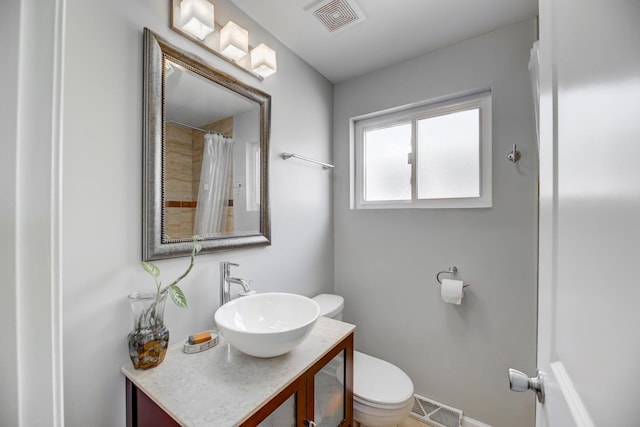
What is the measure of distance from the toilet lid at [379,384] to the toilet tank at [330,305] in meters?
0.31

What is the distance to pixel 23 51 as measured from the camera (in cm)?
32

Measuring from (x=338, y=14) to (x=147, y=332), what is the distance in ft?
→ 5.78

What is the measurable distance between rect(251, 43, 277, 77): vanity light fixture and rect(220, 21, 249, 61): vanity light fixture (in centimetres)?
11

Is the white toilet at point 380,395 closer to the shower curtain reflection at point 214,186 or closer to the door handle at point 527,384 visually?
the door handle at point 527,384

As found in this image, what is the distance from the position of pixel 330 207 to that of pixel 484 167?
1.12 m

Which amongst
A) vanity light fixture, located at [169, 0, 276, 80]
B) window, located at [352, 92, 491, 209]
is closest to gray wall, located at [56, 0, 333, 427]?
vanity light fixture, located at [169, 0, 276, 80]

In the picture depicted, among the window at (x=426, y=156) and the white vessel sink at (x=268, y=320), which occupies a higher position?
the window at (x=426, y=156)

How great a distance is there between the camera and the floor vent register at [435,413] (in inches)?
63.5

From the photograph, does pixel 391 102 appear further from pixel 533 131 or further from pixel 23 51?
pixel 23 51

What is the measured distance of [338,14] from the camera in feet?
4.60

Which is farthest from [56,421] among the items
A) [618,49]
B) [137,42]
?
[137,42]

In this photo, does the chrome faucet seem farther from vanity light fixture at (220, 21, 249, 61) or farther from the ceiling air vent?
the ceiling air vent

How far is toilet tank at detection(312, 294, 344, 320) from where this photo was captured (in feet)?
5.53

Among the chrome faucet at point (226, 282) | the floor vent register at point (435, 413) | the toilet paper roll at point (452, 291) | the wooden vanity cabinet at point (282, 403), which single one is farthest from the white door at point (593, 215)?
the floor vent register at point (435, 413)
